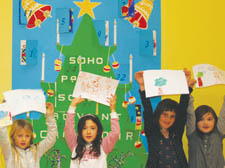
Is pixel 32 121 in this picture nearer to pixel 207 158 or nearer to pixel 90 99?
pixel 90 99

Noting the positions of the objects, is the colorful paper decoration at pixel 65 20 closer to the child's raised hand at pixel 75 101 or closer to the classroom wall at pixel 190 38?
the classroom wall at pixel 190 38

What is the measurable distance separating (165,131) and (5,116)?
110 centimetres

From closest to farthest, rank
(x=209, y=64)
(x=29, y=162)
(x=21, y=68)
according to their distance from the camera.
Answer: (x=29, y=162) < (x=209, y=64) < (x=21, y=68)

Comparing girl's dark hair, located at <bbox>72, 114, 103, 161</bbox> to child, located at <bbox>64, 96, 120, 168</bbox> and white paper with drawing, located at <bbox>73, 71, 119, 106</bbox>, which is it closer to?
child, located at <bbox>64, 96, 120, 168</bbox>

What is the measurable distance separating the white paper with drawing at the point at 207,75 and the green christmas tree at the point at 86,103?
539mm

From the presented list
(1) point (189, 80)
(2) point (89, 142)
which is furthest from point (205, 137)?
(2) point (89, 142)

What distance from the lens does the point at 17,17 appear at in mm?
2604

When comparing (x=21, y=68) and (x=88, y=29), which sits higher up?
(x=88, y=29)

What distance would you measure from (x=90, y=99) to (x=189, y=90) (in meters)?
0.76

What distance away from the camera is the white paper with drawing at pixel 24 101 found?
211cm

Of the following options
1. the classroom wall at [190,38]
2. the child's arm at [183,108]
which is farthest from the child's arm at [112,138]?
the classroom wall at [190,38]

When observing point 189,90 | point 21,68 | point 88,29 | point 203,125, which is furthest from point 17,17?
point 203,125

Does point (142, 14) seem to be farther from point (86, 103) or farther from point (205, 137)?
point (205, 137)

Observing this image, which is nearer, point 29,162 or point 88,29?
point 29,162
